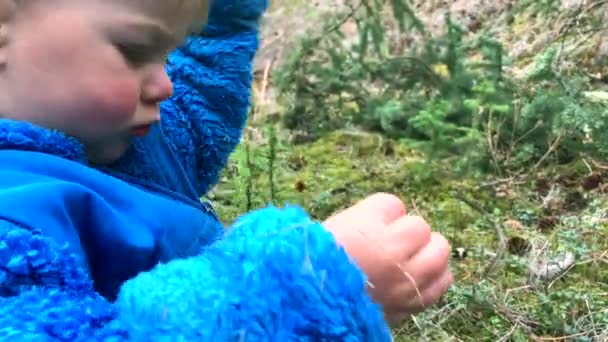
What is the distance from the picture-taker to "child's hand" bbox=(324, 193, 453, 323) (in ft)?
3.76

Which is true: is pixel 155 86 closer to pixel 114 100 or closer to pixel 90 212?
pixel 114 100

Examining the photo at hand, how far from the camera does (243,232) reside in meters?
1.13

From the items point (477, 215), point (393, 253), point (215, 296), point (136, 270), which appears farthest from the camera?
point (477, 215)

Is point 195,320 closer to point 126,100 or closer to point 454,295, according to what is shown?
point 126,100

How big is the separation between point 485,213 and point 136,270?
1639 mm

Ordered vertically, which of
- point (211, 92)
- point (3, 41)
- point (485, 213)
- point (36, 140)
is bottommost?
point (485, 213)

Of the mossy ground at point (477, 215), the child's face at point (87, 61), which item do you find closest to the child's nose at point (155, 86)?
the child's face at point (87, 61)

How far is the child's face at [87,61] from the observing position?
1215 millimetres

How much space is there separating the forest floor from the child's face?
1.20m

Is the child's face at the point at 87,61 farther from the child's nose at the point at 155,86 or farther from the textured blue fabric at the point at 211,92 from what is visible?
the textured blue fabric at the point at 211,92

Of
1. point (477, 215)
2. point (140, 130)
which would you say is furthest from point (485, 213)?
point (140, 130)

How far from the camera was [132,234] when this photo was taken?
125cm

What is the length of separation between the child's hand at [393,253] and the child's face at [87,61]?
1.11 feet

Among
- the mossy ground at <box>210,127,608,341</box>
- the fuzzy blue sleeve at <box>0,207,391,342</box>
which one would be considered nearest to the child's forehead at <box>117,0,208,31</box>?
the fuzzy blue sleeve at <box>0,207,391,342</box>
